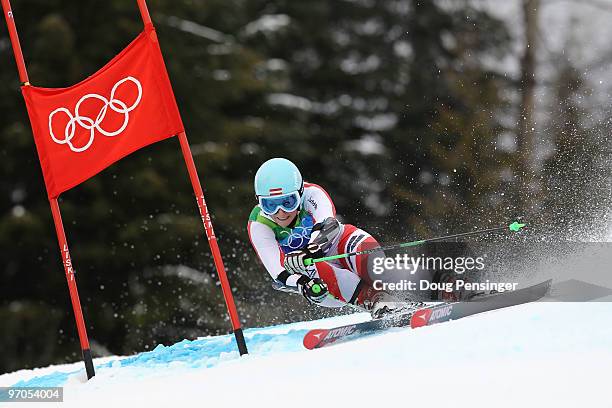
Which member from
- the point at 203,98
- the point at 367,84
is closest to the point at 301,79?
the point at 367,84

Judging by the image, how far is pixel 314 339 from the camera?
22.2 ft

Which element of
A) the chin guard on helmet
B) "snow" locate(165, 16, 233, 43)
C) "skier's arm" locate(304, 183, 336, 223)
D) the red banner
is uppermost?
"snow" locate(165, 16, 233, 43)

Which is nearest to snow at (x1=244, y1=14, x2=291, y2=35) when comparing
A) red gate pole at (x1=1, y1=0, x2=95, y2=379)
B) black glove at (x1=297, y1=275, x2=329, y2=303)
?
red gate pole at (x1=1, y1=0, x2=95, y2=379)

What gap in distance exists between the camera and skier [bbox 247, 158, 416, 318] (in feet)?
23.5

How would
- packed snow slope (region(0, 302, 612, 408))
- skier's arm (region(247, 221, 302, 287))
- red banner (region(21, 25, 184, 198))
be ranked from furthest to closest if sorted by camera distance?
skier's arm (region(247, 221, 302, 287))
red banner (region(21, 25, 184, 198))
packed snow slope (region(0, 302, 612, 408))

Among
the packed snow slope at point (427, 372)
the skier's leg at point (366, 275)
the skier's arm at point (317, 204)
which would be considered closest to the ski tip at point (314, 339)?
the packed snow slope at point (427, 372)

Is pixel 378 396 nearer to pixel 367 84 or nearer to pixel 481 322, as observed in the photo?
pixel 481 322

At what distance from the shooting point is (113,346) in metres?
16.7

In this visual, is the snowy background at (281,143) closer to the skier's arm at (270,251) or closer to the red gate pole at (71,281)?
the skier's arm at (270,251)

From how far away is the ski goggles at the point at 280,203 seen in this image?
23.6 ft

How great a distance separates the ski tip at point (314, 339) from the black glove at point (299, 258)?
537 mm

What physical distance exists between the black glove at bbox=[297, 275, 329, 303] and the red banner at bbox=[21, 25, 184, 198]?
1269 mm

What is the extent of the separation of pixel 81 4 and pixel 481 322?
40.0 feet

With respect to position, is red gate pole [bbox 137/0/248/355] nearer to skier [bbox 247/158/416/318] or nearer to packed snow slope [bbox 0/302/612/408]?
packed snow slope [bbox 0/302/612/408]
